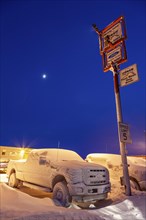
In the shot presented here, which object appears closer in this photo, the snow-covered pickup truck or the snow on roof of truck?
the snow-covered pickup truck

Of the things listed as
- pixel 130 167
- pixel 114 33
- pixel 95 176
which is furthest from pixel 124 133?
pixel 114 33

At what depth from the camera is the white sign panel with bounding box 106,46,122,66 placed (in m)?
8.52

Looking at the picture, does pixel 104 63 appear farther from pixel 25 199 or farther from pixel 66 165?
pixel 25 199

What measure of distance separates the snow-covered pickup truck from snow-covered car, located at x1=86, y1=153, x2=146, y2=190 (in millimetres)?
1470

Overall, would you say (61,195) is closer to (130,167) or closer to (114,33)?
(130,167)

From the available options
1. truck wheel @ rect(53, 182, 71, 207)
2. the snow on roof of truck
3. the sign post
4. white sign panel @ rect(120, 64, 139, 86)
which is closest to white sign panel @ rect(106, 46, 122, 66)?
the sign post

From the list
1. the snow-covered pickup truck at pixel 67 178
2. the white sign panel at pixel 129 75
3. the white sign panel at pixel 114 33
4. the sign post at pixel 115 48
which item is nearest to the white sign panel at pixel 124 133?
the sign post at pixel 115 48

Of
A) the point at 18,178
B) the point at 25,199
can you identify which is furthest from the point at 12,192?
the point at 18,178

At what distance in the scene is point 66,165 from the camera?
6.31 m

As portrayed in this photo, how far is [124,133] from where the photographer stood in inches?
298

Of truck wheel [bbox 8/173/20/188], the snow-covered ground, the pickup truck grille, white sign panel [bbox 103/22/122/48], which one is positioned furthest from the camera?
truck wheel [bbox 8/173/20/188]

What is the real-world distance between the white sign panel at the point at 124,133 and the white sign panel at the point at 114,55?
298cm

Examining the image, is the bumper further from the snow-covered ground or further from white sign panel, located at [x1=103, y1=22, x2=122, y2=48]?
white sign panel, located at [x1=103, y1=22, x2=122, y2=48]

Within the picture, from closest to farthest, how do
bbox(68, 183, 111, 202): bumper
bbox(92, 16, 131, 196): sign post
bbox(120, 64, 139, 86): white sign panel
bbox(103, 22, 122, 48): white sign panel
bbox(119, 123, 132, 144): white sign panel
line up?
bbox(68, 183, 111, 202): bumper
bbox(119, 123, 132, 144): white sign panel
bbox(120, 64, 139, 86): white sign panel
bbox(92, 16, 131, 196): sign post
bbox(103, 22, 122, 48): white sign panel
